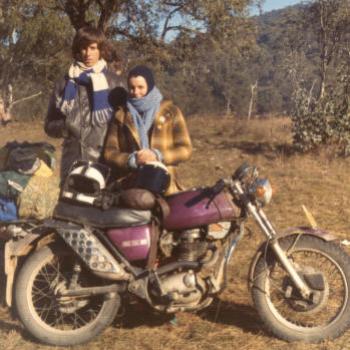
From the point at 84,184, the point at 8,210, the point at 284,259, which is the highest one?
the point at 84,184

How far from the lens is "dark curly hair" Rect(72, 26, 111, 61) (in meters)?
4.57

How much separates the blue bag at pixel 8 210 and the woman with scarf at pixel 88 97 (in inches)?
26.4

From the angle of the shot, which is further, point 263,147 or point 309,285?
point 263,147

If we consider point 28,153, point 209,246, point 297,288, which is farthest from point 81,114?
point 297,288

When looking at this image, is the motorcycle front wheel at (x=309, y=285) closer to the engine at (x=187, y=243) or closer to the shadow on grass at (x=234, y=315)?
the shadow on grass at (x=234, y=315)

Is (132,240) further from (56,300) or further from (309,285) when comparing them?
(309,285)

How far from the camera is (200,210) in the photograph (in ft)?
12.7

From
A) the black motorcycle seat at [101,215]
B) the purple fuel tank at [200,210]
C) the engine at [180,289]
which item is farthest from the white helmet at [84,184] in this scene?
the engine at [180,289]

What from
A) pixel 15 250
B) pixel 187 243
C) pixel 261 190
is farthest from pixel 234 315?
pixel 15 250

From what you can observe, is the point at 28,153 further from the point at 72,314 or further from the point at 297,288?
the point at 297,288

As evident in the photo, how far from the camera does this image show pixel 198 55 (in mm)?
20312

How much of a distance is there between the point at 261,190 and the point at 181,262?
72cm

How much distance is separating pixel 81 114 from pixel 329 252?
218 cm

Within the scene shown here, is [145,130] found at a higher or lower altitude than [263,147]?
higher
